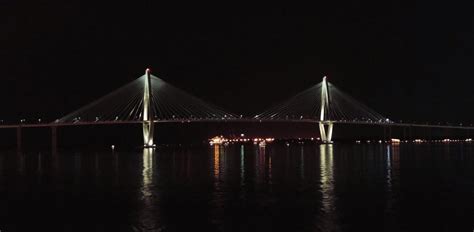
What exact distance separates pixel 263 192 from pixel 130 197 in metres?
4.70

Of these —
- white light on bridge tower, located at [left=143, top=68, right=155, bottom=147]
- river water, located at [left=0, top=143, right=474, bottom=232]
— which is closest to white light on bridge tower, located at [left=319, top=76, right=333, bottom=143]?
white light on bridge tower, located at [left=143, top=68, right=155, bottom=147]

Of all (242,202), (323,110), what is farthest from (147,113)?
(242,202)

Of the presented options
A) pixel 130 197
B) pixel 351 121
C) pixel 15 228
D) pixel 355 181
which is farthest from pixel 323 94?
pixel 15 228

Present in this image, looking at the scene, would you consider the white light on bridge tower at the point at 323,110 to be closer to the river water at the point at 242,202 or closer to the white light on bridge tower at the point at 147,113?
the white light on bridge tower at the point at 147,113

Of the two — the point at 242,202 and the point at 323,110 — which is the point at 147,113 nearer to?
the point at 323,110

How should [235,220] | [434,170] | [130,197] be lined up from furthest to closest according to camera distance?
[434,170] → [130,197] → [235,220]

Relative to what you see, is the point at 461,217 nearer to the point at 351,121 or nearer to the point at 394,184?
the point at 394,184

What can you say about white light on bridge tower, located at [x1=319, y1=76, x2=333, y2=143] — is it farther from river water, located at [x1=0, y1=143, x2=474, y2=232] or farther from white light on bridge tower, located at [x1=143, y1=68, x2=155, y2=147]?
river water, located at [x1=0, y1=143, x2=474, y2=232]

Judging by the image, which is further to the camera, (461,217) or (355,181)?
(355,181)

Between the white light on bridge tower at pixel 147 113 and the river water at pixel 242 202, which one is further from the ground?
the white light on bridge tower at pixel 147 113

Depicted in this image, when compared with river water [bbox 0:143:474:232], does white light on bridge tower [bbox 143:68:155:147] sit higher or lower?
higher

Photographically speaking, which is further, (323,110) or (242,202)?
(323,110)

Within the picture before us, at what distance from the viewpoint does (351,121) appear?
9469cm

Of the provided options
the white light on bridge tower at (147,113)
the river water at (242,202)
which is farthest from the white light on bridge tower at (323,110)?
the river water at (242,202)
